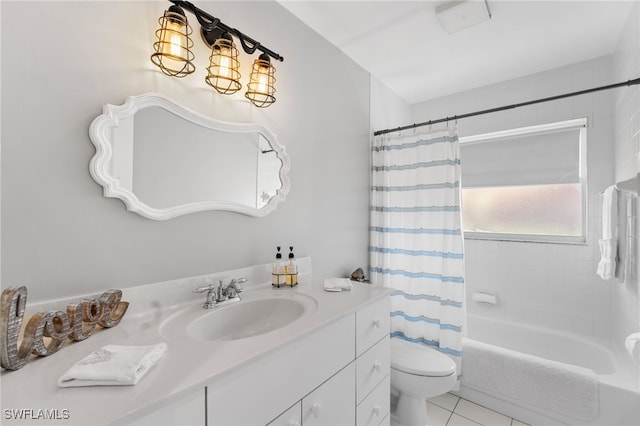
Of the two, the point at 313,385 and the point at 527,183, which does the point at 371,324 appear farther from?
the point at 527,183

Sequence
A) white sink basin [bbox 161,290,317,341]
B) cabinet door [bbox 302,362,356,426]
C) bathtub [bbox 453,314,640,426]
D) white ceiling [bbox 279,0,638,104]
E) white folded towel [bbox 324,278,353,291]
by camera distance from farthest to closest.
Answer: white ceiling [bbox 279,0,638,104] < bathtub [bbox 453,314,640,426] < white folded towel [bbox 324,278,353,291] < white sink basin [bbox 161,290,317,341] < cabinet door [bbox 302,362,356,426]

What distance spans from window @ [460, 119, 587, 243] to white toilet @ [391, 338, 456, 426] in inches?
62.3

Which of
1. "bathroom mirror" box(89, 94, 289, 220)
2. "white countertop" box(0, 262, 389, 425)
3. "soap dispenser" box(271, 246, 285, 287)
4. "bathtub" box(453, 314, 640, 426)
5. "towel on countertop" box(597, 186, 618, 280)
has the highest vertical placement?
"bathroom mirror" box(89, 94, 289, 220)

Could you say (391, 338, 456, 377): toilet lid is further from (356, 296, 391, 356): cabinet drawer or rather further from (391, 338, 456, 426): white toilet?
(356, 296, 391, 356): cabinet drawer

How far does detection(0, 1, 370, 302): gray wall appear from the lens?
0.85 m

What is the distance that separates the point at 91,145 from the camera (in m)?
0.97

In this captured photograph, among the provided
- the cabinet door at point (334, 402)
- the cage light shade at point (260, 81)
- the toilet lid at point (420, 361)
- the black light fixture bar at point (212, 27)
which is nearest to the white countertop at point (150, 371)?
the cabinet door at point (334, 402)

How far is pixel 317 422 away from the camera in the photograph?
97 centimetres

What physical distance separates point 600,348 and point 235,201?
2.77 meters

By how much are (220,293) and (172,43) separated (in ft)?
3.33

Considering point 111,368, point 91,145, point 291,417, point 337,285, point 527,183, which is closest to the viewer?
point 111,368

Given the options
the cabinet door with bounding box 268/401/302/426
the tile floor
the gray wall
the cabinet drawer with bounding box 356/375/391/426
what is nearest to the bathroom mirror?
the gray wall

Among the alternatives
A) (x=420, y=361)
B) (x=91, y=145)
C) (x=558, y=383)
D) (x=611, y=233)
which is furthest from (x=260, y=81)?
(x=558, y=383)

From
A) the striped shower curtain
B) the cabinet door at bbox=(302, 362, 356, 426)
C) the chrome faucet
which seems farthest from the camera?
the striped shower curtain
